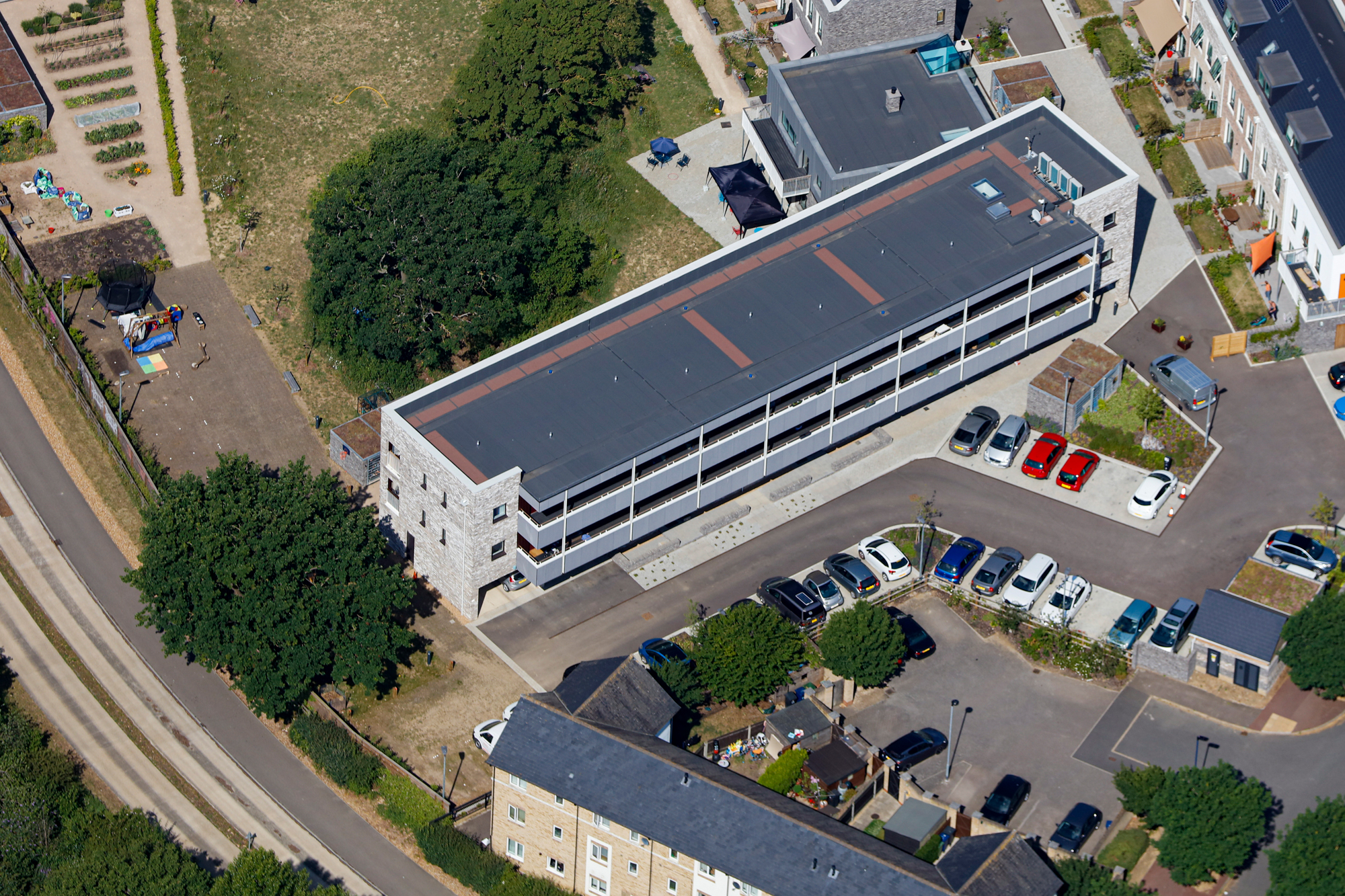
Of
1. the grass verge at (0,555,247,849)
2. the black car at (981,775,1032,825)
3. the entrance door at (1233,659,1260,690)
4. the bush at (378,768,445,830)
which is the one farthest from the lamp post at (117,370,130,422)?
the entrance door at (1233,659,1260,690)

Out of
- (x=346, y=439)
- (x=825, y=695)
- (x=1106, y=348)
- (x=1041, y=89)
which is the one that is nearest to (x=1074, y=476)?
(x=1106, y=348)

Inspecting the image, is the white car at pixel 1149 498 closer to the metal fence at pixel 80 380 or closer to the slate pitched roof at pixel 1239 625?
the slate pitched roof at pixel 1239 625

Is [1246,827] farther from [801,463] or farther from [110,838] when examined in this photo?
[110,838]

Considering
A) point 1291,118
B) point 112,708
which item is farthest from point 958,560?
point 112,708

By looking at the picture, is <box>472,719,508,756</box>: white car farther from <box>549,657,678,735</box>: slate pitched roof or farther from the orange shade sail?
the orange shade sail

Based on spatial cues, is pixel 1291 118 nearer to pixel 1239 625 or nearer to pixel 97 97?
pixel 1239 625
